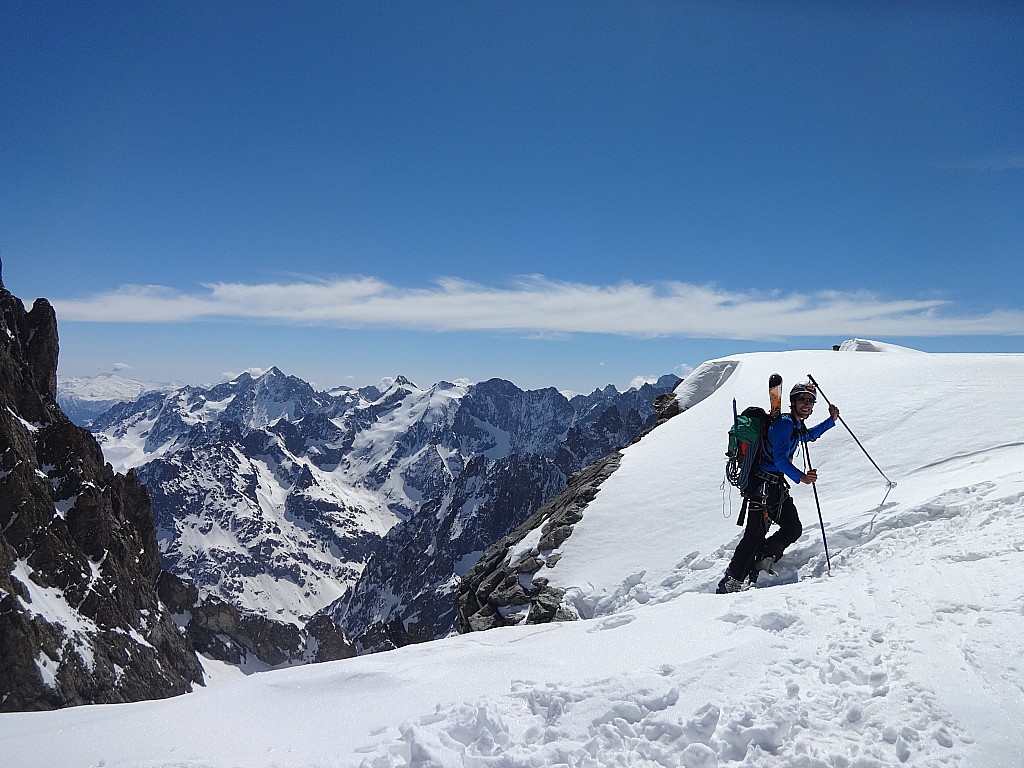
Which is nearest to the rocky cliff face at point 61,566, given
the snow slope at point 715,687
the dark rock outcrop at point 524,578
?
the dark rock outcrop at point 524,578

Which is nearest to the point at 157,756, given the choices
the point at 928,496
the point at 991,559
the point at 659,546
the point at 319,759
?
the point at 319,759

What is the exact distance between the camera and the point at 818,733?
4383 millimetres

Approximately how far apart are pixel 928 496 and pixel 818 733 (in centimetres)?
763

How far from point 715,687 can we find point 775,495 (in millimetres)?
5309

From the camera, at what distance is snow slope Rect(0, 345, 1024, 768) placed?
4.36 meters

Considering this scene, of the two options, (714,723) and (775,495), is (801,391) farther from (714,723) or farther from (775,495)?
(714,723)

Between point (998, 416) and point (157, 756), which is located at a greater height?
point (998, 416)

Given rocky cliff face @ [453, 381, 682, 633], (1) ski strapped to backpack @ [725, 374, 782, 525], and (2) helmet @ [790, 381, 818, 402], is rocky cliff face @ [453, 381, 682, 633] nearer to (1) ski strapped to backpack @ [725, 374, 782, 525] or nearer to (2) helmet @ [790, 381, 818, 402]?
(1) ski strapped to backpack @ [725, 374, 782, 525]

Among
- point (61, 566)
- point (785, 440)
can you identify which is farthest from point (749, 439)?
point (61, 566)

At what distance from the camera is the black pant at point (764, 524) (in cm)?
943

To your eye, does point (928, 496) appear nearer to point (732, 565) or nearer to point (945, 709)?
point (732, 565)

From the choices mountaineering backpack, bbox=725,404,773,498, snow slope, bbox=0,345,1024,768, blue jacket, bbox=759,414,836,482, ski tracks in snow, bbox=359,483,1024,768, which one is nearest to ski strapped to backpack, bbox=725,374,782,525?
mountaineering backpack, bbox=725,404,773,498

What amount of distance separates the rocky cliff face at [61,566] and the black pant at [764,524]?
78061 millimetres

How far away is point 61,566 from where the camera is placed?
74750 mm
